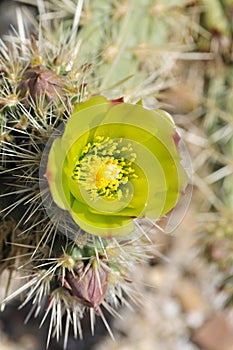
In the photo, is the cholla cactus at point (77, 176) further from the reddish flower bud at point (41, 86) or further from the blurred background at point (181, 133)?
the blurred background at point (181, 133)

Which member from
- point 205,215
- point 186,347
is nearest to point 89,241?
point 205,215

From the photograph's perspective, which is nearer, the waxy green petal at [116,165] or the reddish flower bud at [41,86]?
the waxy green petal at [116,165]

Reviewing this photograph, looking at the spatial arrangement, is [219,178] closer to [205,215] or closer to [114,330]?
[205,215]

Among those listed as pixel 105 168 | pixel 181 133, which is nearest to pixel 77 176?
pixel 105 168

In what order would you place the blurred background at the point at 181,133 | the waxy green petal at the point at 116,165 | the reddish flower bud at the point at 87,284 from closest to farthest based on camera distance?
the waxy green petal at the point at 116,165 < the reddish flower bud at the point at 87,284 < the blurred background at the point at 181,133

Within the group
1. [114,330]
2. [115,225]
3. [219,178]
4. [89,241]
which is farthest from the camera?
[114,330]

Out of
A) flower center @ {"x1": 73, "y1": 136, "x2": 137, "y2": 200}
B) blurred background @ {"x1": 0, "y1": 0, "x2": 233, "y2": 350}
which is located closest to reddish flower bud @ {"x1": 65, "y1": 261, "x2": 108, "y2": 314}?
flower center @ {"x1": 73, "y1": 136, "x2": 137, "y2": 200}

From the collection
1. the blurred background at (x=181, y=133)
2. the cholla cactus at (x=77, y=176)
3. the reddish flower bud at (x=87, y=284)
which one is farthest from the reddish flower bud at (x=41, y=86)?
the reddish flower bud at (x=87, y=284)
